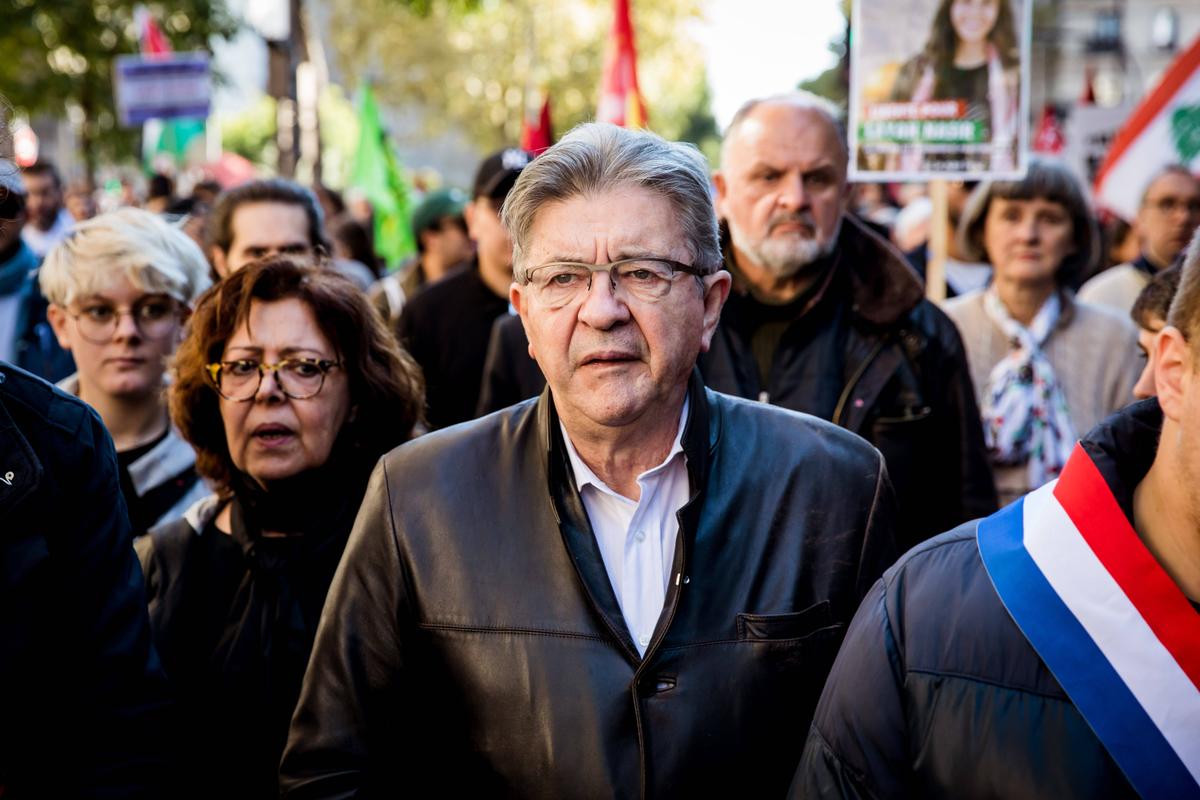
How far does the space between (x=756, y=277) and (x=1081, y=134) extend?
894 centimetres

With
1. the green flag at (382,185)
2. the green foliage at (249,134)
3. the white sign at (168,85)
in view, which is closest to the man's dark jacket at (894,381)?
the white sign at (168,85)

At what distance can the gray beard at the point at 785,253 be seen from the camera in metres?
4.38

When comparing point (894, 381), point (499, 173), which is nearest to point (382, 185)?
point (499, 173)

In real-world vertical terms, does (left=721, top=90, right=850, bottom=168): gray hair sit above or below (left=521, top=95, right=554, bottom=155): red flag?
below

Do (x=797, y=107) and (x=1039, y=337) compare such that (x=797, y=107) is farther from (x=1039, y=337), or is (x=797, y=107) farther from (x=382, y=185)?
(x=382, y=185)

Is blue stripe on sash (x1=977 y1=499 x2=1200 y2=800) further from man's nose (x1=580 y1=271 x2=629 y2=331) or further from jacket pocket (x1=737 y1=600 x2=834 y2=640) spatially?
man's nose (x1=580 y1=271 x2=629 y2=331)

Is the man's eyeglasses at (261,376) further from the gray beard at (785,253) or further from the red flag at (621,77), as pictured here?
the red flag at (621,77)

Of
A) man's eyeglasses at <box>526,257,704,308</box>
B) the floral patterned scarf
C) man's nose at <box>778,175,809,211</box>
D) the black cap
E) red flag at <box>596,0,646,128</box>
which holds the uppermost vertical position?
red flag at <box>596,0,646,128</box>

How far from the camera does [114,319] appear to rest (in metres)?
4.36

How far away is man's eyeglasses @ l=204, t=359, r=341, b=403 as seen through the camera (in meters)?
3.68

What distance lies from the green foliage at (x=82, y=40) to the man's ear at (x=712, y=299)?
844 inches

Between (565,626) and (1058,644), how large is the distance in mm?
966

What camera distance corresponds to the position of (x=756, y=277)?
176 inches

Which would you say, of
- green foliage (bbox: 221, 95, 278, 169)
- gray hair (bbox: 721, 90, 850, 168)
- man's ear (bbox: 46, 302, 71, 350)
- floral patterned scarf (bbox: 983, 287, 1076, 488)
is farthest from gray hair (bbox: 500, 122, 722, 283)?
green foliage (bbox: 221, 95, 278, 169)
